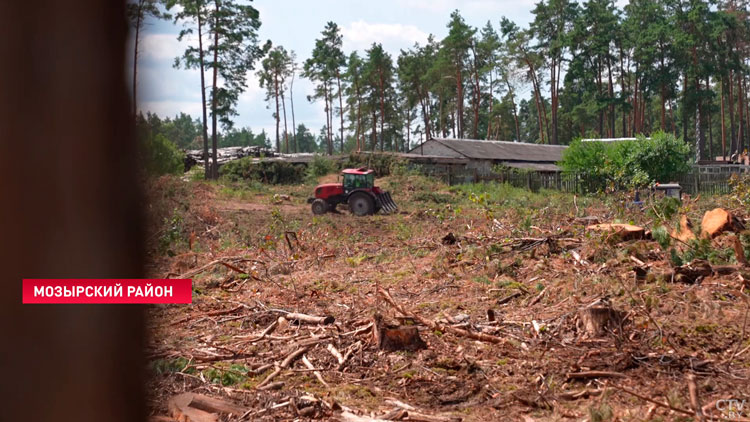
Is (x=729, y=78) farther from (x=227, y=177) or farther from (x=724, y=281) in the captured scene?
(x=724, y=281)

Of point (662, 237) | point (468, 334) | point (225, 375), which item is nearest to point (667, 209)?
point (662, 237)

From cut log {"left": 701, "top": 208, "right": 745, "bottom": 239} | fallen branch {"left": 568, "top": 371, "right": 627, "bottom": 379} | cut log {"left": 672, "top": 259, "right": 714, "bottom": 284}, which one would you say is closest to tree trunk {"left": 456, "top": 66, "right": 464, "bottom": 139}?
cut log {"left": 701, "top": 208, "right": 745, "bottom": 239}

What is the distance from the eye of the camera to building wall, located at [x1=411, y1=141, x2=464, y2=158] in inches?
1200

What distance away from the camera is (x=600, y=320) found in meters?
4.44

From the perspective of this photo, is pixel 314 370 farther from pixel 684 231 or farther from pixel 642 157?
pixel 642 157

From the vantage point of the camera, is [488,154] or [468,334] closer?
[468,334]

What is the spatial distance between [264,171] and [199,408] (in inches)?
986

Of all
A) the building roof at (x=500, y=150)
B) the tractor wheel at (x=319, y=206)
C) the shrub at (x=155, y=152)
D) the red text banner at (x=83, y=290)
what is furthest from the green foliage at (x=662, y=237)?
the building roof at (x=500, y=150)

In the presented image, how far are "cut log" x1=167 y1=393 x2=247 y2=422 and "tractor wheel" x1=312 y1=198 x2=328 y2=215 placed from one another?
44.9ft

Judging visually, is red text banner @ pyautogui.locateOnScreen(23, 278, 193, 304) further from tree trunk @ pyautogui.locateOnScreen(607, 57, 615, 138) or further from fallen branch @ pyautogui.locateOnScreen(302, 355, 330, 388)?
tree trunk @ pyautogui.locateOnScreen(607, 57, 615, 138)

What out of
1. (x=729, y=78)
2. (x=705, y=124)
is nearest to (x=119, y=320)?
(x=729, y=78)

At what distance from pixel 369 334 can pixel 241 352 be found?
982 mm

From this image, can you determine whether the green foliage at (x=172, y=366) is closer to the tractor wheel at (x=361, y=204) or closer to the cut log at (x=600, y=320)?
the cut log at (x=600, y=320)

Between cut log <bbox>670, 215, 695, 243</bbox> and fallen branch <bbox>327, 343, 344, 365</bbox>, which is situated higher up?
cut log <bbox>670, 215, 695, 243</bbox>
